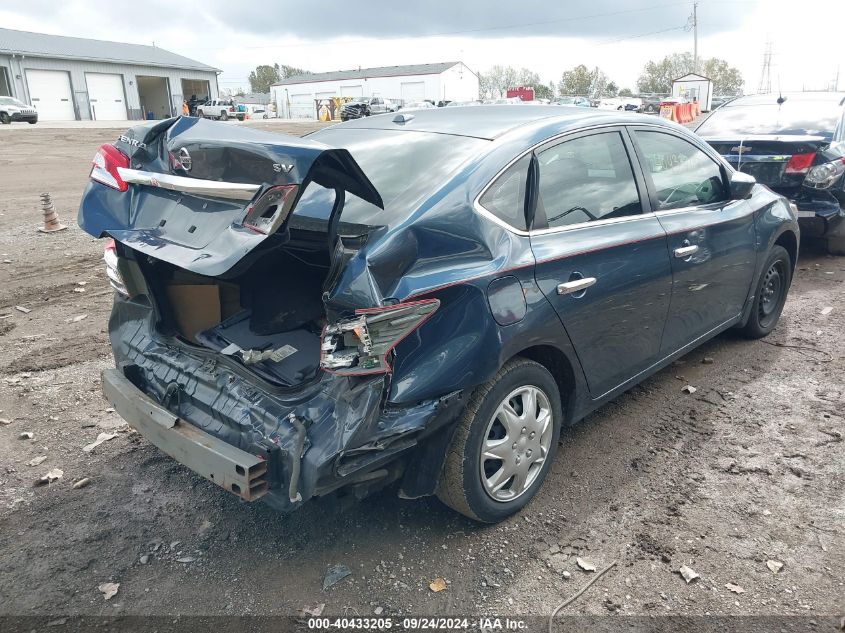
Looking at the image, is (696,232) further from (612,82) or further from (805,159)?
(612,82)

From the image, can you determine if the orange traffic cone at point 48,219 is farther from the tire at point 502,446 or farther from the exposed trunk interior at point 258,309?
the tire at point 502,446

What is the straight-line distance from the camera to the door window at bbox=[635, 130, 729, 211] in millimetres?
3738

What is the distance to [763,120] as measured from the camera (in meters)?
7.93

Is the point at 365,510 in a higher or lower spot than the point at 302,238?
lower

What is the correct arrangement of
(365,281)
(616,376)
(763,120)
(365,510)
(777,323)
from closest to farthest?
1. (365,281)
2. (365,510)
3. (616,376)
4. (777,323)
5. (763,120)

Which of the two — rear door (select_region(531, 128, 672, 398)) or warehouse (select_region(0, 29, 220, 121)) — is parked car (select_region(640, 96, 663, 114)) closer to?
rear door (select_region(531, 128, 672, 398))

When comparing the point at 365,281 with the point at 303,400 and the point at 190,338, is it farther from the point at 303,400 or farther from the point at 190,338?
the point at 190,338

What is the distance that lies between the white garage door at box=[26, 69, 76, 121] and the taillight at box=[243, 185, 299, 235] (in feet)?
172

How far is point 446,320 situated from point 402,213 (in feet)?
1.56

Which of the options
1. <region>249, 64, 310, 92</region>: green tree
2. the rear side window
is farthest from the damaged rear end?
<region>249, 64, 310, 92</region>: green tree

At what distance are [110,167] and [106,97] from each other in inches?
2185

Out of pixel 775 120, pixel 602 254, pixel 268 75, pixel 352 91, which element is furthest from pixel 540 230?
pixel 268 75

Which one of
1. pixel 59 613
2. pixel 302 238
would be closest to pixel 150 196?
pixel 302 238

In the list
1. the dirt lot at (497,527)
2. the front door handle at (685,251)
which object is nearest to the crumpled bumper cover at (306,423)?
the dirt lot at (497,527)
